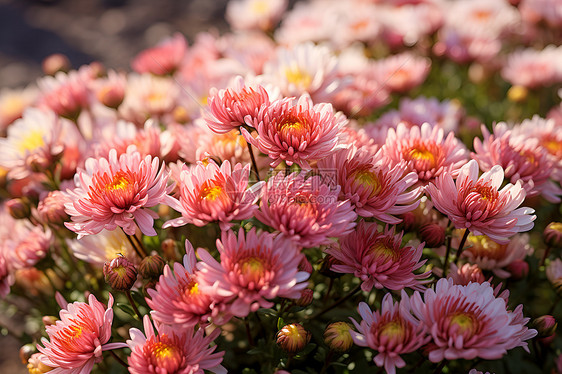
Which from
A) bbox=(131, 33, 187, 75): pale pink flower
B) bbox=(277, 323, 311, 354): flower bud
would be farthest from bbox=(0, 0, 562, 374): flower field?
bbox=(131, 33, 187, 75): pale pink flower

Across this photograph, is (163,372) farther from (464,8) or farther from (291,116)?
(464,8)

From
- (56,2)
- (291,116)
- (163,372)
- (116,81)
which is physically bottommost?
(56,2)

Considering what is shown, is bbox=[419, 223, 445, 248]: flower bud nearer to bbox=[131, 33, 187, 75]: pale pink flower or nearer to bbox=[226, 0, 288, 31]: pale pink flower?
bbox=[131, 33, 187, 75]: pale pink flower

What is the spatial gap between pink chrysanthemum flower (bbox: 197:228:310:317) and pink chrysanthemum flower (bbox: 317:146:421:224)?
0.28m

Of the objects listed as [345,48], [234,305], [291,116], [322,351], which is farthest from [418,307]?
[345,48]

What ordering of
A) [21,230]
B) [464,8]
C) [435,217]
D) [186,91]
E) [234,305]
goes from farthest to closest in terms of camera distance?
1. [464,8]
2. [186,91]
3. [21,230]
4. [435,217]
5. [234,305]

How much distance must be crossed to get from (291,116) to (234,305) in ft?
1.97

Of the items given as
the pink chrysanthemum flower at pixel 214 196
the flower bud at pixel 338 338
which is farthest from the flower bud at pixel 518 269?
the pink chrysanthemum flower at pixel 214 196

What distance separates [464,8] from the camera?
340cm

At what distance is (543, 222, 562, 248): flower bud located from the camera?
177 centimetres

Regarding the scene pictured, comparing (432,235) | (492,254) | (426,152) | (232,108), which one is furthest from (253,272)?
(492,254)

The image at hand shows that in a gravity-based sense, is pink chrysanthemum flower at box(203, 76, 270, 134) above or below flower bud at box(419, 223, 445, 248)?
above

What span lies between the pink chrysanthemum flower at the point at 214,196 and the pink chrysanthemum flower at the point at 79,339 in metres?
0.36

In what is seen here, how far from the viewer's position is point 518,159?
170 centimetres
